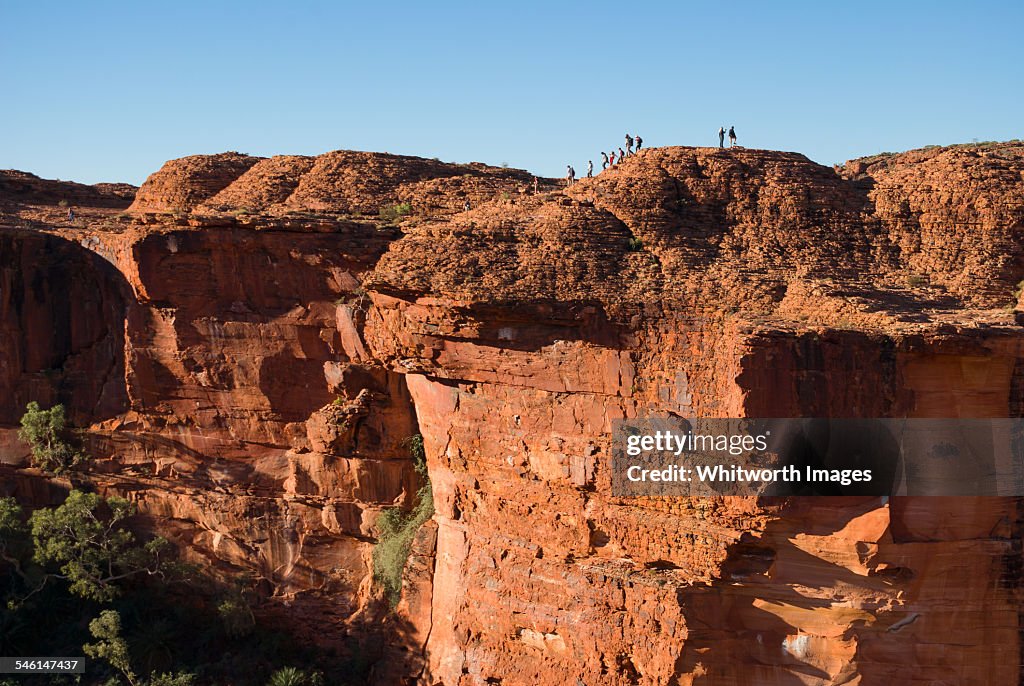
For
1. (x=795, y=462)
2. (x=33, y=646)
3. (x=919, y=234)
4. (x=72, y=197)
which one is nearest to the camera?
(x=795, y=462)

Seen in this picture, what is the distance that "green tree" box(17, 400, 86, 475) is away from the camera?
2616 centimetres

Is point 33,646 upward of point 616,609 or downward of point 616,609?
downward

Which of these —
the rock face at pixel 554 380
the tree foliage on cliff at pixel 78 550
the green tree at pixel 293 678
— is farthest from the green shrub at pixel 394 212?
the green tree at pixel 293 678

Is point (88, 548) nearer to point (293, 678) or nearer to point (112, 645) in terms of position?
point (112, 645)

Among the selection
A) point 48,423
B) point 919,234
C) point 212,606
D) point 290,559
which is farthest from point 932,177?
point 48,423

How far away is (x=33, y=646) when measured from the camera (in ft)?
82.6

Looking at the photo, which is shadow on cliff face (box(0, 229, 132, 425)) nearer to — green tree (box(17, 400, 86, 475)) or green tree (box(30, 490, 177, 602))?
green tree (box(17, 400, 86, 475))

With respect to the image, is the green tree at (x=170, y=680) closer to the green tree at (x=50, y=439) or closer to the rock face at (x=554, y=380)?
the rock face at (x=554, y=380)

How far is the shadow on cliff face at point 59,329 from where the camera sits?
86.8ft

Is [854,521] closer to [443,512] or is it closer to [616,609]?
[616,609]

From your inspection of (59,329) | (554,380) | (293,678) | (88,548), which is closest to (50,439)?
(59,329)

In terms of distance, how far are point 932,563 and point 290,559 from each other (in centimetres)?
1383

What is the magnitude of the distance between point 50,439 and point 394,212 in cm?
989

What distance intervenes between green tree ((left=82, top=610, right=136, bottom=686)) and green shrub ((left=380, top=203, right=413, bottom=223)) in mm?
10266
